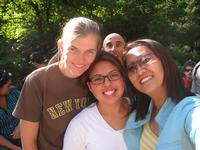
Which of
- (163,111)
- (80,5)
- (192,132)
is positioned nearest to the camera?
(192,132)

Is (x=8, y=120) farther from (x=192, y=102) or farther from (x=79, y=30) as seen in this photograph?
(x=192, y=102)

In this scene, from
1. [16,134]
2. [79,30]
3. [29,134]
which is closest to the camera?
[79,30]

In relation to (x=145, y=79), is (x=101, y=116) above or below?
below

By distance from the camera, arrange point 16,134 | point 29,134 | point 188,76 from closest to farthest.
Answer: point 29,134 < point 16,134 < point 188,76

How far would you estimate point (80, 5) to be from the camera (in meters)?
A: 17.0

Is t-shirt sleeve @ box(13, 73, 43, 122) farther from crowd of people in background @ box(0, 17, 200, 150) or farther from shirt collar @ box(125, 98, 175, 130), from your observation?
shirt collar @ box(125, 98, 175, 130)

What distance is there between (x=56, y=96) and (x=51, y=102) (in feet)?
0.19

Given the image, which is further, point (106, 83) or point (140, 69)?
point (106, 83)

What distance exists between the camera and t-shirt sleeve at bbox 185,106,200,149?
207cm

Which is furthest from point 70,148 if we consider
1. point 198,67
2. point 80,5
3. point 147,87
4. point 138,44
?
point 80,5

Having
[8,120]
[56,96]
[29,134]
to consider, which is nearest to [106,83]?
[56,96]

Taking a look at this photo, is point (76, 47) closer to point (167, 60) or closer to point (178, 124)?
point (167, 60)

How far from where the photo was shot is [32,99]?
2.89 meters

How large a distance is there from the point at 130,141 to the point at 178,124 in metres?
0.62
